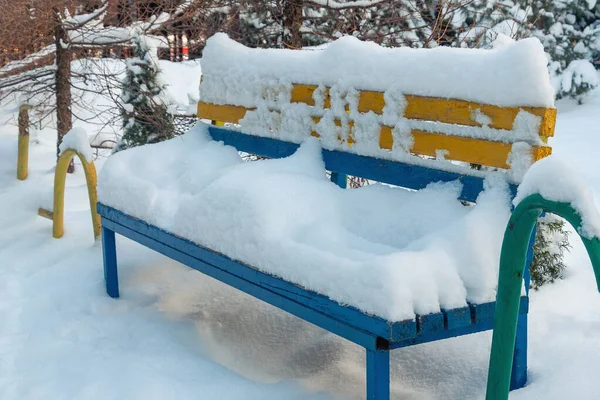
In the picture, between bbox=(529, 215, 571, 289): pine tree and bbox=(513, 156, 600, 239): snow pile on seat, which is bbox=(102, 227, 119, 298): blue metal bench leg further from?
bbox=(513, 156, 600, 239): snow pile on seat

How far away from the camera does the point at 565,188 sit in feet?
6.63

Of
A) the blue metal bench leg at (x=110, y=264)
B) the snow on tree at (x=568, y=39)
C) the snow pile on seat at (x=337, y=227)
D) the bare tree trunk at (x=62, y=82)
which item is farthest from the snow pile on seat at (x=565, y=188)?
the snow on tree at (x=568, y=39)

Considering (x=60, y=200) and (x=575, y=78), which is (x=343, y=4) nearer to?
(x=60, y=200)

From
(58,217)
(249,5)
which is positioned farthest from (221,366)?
(249,5)

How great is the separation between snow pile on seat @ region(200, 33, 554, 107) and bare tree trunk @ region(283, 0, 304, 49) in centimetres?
193

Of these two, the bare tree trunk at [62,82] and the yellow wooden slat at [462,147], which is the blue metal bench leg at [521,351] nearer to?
the yellow wooden slat at [462,147]

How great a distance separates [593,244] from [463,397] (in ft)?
3.88

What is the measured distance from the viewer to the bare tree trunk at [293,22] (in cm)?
627

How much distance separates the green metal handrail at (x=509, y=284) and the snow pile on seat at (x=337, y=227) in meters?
0.23

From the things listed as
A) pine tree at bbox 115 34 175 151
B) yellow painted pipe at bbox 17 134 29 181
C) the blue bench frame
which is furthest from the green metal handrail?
yellow painted pipe at bbox 17 134 29 181

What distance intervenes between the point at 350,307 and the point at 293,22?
168 inches

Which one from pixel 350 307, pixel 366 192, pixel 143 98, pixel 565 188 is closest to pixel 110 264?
pixel 366 192

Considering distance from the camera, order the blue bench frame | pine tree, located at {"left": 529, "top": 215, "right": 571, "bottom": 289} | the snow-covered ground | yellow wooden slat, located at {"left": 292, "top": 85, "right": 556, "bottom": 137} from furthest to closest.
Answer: pine tree, located at {"left": 529, "top": 215, "right": 571, "bottom": 289}
the snow-covered ground
yellow wooden slat, located at {"left": 292, "top": 85, "right": 556, "bottom": 137}
the blue bench frame

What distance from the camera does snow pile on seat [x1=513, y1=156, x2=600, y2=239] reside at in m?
1.96
